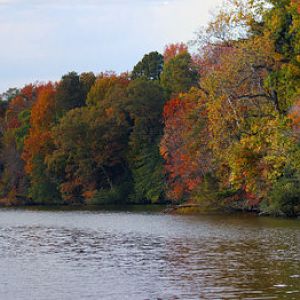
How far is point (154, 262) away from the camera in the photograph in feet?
98.1

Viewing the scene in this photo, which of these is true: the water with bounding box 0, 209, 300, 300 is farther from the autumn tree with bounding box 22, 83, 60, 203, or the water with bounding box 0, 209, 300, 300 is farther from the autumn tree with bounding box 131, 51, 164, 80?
the autumn tree with bounding box 131, 51, 164, 80

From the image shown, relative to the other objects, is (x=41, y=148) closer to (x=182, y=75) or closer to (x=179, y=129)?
(x=182, y=75)

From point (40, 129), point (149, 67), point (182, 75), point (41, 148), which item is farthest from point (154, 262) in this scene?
point (149, 67)

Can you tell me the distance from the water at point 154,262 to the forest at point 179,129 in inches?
131

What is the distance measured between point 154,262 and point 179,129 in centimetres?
4543

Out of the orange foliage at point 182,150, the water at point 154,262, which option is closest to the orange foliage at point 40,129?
the orange foliage at point 182,150

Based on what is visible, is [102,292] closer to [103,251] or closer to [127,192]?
[103,251]

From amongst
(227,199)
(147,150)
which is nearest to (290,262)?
(227,199)

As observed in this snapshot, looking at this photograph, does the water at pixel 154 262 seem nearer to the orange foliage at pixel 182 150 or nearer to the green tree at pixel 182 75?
the orange foliage at pixel 182 150

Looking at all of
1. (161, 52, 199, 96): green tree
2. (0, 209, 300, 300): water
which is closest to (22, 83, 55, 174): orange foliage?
(161, 52, 199, 96): green tree

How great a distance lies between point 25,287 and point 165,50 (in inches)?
4044

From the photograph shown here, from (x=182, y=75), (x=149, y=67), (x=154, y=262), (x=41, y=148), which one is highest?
(x=149, y=67)

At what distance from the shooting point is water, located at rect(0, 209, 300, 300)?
75.8ft

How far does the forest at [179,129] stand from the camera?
33500 mm
